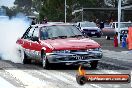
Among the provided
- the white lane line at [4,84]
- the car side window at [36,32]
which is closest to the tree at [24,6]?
the car side window at [36,32]

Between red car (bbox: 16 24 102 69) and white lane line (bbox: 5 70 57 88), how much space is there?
3.99 ft

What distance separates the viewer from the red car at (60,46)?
12.0 m

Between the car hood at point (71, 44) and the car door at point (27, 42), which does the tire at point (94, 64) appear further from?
the car door at point (27, 42)

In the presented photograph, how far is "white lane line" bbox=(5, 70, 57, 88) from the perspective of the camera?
28.7 ft

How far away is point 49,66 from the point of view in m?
12.7

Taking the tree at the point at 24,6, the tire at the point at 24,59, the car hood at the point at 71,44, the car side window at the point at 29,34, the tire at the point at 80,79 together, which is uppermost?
the tree at the point at 24,6

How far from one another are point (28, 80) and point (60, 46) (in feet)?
8.45

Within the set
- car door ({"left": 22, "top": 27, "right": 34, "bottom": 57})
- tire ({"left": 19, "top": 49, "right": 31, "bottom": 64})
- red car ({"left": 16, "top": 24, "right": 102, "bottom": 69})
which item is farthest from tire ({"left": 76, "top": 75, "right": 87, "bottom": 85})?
tire ({"left": 19, "top": 49, "right": 31, "bottom": 64})

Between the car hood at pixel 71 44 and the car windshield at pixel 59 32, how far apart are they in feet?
1.44

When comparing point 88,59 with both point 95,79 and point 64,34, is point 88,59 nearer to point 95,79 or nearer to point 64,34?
point 64,34

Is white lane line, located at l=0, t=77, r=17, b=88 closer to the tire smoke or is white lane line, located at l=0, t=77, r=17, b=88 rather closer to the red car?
the red car

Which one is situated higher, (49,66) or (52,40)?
(52,40)

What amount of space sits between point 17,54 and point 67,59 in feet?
15.2

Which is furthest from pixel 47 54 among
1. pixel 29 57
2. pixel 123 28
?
pixel 123 28
